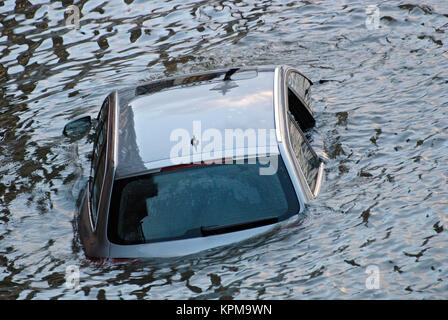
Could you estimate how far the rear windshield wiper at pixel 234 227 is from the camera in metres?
6.23

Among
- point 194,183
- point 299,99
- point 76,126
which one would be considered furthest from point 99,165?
point 299,99

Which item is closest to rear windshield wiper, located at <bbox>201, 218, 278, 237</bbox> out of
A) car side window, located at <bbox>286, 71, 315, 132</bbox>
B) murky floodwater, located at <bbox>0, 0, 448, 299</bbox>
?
murky floodwater, located at <bbox>0, 0, 448, 299</bbox>

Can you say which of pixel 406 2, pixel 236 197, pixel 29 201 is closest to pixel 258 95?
pixel 236 197

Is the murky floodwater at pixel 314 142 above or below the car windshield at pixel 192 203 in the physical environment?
below

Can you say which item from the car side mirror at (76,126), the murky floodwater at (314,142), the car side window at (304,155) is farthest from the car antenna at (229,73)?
the car side mirror at (76,126)

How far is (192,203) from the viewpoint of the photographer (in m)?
6.30

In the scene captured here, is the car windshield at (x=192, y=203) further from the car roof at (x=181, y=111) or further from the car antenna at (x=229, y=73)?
the car antenna at (x=229, y=73)

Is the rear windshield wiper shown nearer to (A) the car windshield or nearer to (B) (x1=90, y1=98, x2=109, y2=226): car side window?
(A) the car windshield

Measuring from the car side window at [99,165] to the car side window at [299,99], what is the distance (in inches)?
72.3

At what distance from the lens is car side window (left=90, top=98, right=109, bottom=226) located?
676cm

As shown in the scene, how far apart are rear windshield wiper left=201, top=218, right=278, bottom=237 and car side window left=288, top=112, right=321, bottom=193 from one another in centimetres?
73

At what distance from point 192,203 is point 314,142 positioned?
2809 millimetres

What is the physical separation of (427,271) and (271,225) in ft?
4.11

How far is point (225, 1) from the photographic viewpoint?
1580 centimetres
